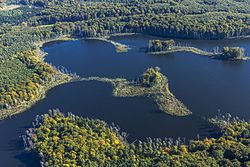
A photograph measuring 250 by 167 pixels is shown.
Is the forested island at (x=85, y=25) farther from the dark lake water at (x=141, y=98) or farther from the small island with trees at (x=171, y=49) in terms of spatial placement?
the small island with trees at (x=171, y=49)

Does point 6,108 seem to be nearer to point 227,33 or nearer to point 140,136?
point 140,136

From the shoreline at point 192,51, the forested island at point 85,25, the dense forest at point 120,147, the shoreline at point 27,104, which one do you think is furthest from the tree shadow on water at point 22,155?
the shoreline at point 192,51

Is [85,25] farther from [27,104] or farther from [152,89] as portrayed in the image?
[27,104]

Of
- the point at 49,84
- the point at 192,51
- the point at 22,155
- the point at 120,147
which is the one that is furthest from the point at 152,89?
the point at 22,155

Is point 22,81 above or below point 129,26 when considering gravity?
below

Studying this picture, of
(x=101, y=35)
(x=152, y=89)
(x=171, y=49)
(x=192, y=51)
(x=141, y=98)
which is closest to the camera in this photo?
(x=141, y=98)

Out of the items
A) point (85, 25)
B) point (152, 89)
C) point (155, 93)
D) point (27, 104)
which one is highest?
point (85, 25)

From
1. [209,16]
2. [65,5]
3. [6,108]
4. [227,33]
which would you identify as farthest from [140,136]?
[65,5]

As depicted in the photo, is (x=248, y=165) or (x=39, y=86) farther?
(x=39, y=86)
